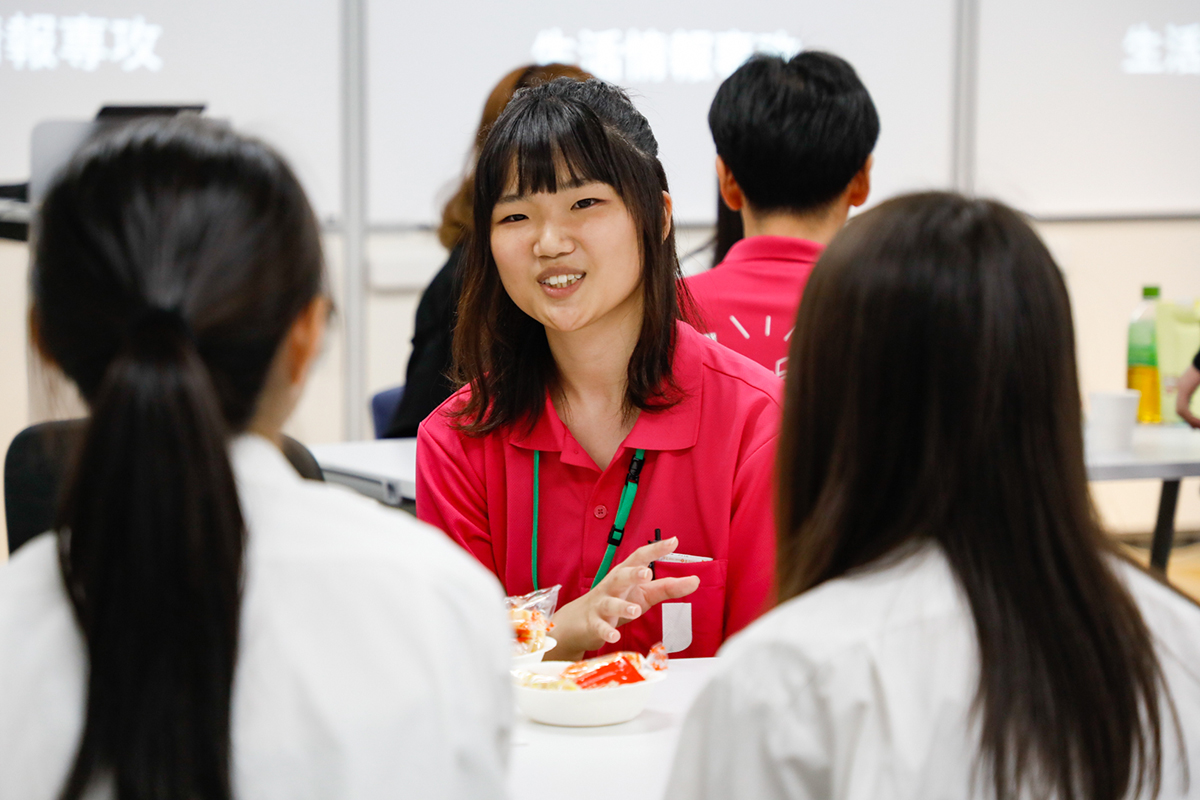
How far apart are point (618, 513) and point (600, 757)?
444 millimetres

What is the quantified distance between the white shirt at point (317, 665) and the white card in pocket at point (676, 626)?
0.73 meters

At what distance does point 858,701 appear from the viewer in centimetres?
68

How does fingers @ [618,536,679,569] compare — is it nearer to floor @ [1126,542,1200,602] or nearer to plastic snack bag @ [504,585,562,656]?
plastic snack bag @ [504,585,562,656]

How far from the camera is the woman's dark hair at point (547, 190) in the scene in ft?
4.66

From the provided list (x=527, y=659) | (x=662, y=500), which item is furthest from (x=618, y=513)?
(x=527, y=659)

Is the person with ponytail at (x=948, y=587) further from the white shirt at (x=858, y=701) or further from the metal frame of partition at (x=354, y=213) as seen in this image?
the metal frame of partition at (x=354, y=213)

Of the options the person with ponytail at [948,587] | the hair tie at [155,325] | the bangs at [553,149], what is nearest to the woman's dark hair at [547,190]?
the bangs at [553,149]

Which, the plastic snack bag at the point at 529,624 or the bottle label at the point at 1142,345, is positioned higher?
the bottle label at the point at 1142,345

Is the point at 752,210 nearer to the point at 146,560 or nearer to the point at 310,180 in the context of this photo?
the point at 310,180

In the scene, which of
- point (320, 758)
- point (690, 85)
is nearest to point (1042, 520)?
point (320, 758)

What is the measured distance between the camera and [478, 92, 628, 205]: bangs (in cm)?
142

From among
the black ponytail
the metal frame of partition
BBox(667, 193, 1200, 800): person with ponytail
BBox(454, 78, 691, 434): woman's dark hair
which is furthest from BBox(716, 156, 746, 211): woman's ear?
the metal frame of partition

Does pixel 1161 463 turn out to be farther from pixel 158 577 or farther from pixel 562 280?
pixel 158 577

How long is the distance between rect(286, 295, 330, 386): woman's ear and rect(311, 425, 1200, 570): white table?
4.82 feet
